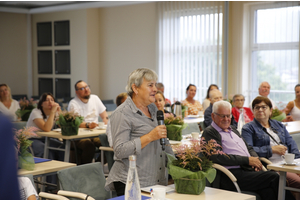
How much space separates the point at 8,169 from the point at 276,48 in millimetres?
9177

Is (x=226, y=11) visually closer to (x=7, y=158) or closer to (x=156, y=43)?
(x=156, y=43)

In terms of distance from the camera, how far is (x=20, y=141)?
10.1ft

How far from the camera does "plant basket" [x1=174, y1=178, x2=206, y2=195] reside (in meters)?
2.38

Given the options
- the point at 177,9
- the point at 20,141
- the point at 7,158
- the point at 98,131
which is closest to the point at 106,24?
the point at 177,9

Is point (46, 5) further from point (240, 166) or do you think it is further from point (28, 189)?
point (28, 189)

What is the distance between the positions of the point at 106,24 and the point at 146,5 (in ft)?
5.21

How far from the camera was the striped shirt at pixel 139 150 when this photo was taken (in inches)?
99.0

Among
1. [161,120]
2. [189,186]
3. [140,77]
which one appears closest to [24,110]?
[140,77]

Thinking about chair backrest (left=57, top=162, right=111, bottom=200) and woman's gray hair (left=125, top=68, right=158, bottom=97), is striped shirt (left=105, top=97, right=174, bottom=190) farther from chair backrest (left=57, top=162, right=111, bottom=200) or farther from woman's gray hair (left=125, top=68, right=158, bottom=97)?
chair backrest (left=57, top=162, right=111, bottom=200)

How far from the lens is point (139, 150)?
2465 mm

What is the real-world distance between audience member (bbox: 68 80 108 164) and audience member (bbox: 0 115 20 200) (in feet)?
17.0

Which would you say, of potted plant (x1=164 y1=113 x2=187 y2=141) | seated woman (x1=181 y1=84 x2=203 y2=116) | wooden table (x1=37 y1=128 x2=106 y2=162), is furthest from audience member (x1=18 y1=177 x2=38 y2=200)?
seated woman (x1=181 y1=84 x2=203 y2=116)

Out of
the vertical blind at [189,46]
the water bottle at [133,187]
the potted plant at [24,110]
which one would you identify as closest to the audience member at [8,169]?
the water bottle at [133,187]

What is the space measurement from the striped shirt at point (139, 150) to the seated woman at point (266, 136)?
1.70 m
